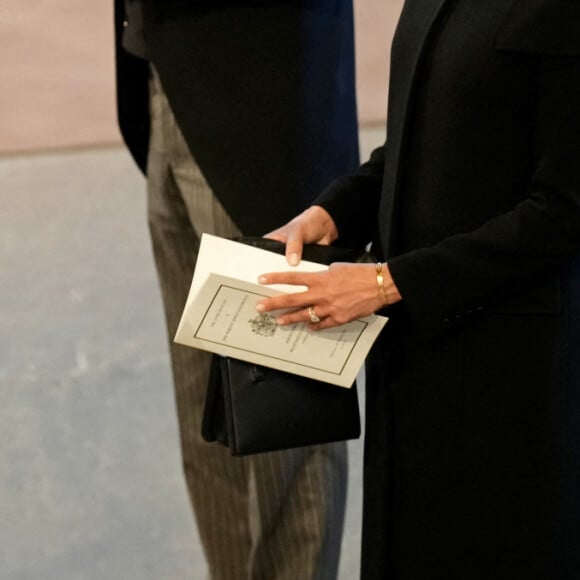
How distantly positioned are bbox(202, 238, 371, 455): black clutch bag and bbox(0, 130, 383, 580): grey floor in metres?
0.78

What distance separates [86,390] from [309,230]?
1266 millimetres

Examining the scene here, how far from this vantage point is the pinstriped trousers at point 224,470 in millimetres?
1332

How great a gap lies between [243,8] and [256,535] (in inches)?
30.7

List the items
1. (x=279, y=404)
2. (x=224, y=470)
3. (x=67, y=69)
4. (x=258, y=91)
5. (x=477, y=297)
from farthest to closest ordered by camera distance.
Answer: (x=67, y=69), (x=224, y=470), (x=258, y=91), (x=279, y=404), (x=477, y=297)

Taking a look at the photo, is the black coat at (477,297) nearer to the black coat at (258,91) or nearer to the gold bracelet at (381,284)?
the gold bracelet at (381,284)

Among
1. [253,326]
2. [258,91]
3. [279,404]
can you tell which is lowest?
[279,404]

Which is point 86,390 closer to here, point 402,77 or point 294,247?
point 294,247

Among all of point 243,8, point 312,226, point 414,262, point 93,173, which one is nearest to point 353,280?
point 414,262

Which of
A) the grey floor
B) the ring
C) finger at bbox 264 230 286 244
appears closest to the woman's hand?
the ring

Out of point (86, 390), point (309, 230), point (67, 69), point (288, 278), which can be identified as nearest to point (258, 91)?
point (309, 230)

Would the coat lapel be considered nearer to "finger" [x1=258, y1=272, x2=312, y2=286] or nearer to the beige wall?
"finger" [x1=258, y1=272, x2=312, y2=286]

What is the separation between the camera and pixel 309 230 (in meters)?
1.05

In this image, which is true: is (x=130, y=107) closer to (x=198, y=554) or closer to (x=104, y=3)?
(x=198, y=554)

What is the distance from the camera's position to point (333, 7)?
125 centimetres
